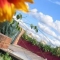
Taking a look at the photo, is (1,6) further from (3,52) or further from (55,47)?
(55,47)

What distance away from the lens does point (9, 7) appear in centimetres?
27

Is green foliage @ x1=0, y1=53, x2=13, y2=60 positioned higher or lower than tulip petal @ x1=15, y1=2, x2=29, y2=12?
lower

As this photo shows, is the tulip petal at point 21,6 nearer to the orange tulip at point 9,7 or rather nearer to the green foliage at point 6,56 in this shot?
the orange tulip at point 9,7

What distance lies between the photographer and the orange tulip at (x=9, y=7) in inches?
10.4

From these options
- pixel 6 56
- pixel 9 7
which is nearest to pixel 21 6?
pixel 9 7

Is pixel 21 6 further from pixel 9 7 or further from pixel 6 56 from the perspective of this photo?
pixel 6 56

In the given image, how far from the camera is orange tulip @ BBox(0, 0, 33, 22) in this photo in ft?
0.87

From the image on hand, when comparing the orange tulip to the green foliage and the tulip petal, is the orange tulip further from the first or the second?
the green foliage

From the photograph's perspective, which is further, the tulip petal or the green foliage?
the green foliage

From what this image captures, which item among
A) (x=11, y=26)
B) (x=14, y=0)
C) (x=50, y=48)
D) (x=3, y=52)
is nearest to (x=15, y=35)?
(x=11, y=26)

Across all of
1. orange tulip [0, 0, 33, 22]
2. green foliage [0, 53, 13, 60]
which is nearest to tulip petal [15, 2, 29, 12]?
orange tulip [0, 0, 33, 22]

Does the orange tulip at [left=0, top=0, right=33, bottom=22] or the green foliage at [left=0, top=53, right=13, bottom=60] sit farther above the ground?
the orange tulip at [left=0, top=0, right=33, bottom=22]

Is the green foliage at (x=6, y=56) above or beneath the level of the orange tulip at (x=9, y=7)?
beneath

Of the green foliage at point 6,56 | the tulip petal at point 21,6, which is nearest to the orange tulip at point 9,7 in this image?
the tulip petal at point 21,6
